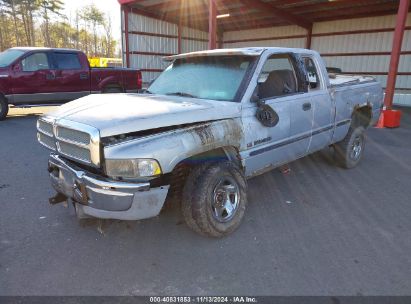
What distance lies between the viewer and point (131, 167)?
256cm

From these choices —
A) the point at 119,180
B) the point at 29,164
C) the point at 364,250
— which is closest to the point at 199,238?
the point at 119,180

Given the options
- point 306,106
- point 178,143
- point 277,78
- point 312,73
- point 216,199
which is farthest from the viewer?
point 312,73

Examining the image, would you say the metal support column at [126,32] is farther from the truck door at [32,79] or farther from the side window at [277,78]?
the side window at [277,78]

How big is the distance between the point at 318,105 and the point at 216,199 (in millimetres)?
2182

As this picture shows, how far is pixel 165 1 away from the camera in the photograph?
15656mm

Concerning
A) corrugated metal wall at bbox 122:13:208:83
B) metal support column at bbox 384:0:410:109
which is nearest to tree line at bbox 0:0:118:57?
corrugated metal wall at bbox 122:13:208:83

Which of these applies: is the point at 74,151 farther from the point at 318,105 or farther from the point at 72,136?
the point at 318,105

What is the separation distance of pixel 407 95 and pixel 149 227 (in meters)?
16.2

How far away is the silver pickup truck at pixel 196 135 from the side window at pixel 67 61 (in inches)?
278

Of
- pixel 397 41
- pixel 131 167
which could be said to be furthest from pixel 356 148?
pixel 397 41

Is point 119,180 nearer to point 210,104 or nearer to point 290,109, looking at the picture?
point 210,104

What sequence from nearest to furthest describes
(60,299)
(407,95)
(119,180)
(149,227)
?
(60,299) < (119,180) < (149,227) < (407,95)

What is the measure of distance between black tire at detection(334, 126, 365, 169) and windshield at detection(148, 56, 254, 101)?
261 cm

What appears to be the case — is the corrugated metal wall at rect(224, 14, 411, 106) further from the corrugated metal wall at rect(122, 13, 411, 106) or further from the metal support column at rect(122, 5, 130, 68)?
the metal support column at rect(122, 5, 130, 68)
